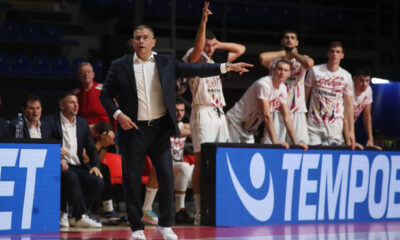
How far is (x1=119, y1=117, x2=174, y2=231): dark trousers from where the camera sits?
5.83 metres

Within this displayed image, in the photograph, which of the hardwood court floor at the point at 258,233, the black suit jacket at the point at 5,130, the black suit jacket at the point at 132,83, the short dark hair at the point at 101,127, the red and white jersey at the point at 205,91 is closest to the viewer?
the black suit jacket at the point at 132,83

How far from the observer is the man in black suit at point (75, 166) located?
6.89 meters

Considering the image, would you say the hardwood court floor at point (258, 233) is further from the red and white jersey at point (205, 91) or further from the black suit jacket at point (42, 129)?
the red and white jersey at point (205, 91)

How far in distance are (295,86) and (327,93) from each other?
402 millimetres

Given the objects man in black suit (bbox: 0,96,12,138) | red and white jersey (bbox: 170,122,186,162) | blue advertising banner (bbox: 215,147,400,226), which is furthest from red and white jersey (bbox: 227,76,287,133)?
man in black suit (bbox: 0,96,12,138)

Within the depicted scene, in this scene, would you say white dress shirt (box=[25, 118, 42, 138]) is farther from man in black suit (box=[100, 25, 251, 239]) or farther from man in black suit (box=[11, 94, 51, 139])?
man in black suit (box=[100, 25, 251, 239])

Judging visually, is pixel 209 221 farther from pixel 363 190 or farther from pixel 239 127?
pixel 363 190

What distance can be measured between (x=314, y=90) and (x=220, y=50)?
1.27m

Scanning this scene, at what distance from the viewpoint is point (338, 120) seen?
8.08 meters

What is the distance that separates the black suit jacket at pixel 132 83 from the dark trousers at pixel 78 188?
1.23 m

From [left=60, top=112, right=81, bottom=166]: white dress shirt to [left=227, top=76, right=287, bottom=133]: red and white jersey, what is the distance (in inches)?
73.4

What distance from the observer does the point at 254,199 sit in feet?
23.8

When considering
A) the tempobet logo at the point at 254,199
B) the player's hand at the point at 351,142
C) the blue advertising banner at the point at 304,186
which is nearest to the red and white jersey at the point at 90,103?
the blue advertising banner at the point at 304,186

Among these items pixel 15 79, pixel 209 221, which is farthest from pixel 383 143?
pixel 15 79
